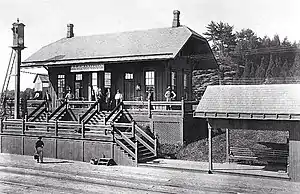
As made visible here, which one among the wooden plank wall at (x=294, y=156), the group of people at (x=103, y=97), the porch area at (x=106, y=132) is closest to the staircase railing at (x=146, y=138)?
the porch area at (x=106, y=132)

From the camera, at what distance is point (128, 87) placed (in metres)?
27.7

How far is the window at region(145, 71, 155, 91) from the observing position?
26.9m

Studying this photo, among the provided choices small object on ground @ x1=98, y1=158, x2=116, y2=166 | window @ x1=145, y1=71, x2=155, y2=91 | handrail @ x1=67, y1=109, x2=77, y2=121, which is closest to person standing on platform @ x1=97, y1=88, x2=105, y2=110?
handrail @ x1=67, y1=109, x2=77, y2=121

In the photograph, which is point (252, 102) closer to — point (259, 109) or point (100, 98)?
point (259, 109)

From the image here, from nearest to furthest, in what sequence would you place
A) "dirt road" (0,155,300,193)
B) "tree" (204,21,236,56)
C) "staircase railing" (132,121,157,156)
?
"dirt road" (0,155,300,193) < "staircase railing" (132,121,157,156) < "tree" (204,21,236,56)

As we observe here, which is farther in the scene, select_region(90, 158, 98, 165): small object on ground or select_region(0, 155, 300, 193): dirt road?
select_region(90, 158, 98, 165): small object on ground

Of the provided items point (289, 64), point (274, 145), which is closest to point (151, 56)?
point (274, 145)

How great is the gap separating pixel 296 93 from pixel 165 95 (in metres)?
10.1

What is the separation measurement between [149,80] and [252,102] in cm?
1106

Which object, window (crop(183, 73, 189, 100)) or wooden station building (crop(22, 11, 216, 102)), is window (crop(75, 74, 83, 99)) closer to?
wooden station building (crop(22, 11, 216, 102))

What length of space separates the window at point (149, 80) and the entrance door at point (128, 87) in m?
1.08

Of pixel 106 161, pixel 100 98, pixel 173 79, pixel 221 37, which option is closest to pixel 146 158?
pixel 106 161

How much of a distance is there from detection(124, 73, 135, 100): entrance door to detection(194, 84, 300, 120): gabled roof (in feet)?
32.3

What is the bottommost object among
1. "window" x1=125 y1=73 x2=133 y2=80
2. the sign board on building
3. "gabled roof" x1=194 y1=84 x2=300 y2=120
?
"gabled roof" x1=194 y1=84 x2=300 y2=120
